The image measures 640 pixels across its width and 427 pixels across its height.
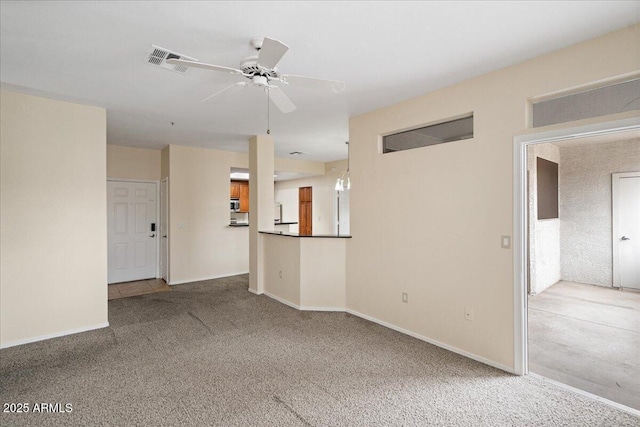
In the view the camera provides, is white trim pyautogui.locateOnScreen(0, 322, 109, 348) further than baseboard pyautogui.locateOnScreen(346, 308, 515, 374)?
Yes

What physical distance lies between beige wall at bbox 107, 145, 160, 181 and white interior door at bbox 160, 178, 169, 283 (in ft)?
1.11

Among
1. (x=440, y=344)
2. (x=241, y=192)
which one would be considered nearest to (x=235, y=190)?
(x=241, y=192)

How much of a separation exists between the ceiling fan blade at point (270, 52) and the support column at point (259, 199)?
3147mm

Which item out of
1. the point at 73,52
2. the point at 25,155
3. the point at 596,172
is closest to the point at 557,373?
the point at 596,172

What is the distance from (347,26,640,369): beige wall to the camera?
2512 millimetres

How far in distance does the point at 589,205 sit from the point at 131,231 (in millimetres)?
7515

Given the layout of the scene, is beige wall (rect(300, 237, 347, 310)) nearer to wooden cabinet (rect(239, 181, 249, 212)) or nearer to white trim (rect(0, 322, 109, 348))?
white trim (rect(0, 322, 109, 348))

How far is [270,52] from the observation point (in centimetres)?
190

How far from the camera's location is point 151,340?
10.9ft

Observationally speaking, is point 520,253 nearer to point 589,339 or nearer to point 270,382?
point 589,339

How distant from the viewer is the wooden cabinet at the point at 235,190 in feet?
29.6

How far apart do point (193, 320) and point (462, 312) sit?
3125 millimetres

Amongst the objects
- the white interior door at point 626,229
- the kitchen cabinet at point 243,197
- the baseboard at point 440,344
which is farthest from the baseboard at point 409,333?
the kitchen cabinet at point 243,197

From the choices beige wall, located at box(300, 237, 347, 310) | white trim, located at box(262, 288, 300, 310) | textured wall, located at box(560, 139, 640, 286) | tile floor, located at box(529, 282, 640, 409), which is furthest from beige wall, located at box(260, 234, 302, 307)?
textured wall, located at box(560, 139, 640, 286)
